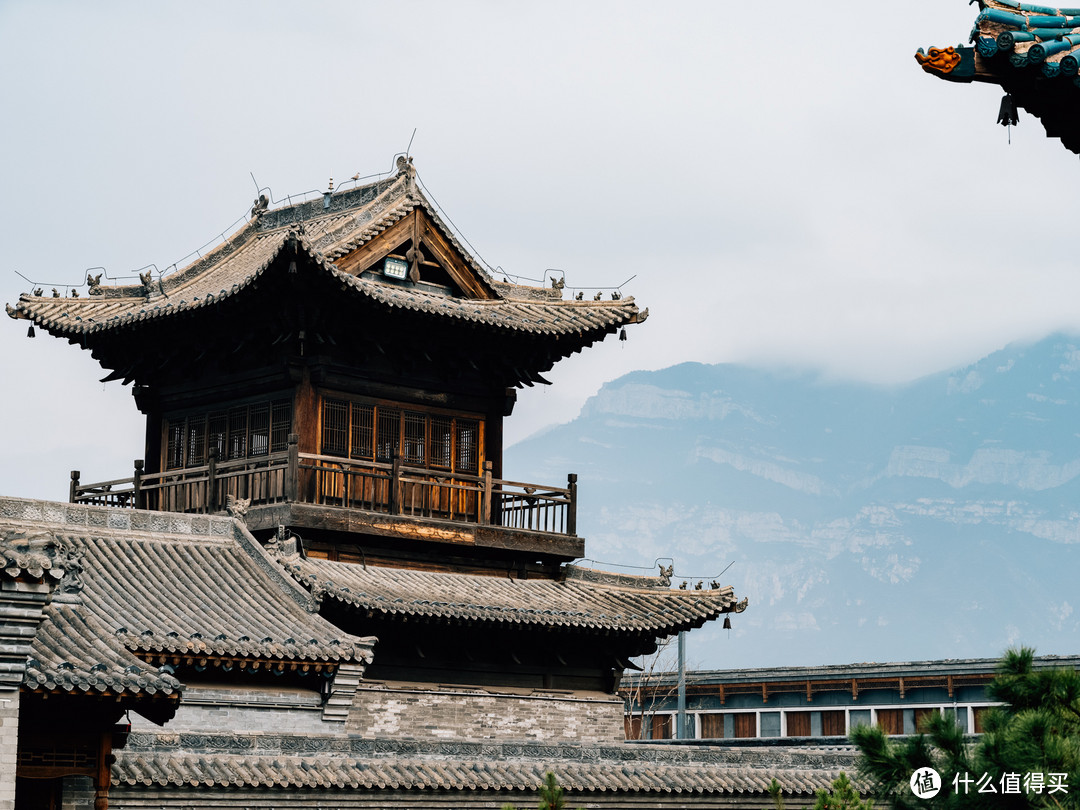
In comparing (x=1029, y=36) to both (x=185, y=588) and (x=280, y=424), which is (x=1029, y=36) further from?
(x=280, y=424)

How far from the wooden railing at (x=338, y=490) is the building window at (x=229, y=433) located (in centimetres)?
35

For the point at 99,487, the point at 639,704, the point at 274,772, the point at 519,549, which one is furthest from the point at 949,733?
the point at 639,704

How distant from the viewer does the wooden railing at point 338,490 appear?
2883cm

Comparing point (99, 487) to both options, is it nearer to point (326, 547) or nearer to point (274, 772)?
point (326, 547)

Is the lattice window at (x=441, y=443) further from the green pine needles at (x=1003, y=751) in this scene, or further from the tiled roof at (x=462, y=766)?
the green pine needles at (x=1003, y=751)

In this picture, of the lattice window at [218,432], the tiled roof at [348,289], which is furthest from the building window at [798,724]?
the lattice window at [218,432]

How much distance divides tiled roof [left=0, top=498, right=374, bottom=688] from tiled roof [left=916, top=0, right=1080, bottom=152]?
1419cm

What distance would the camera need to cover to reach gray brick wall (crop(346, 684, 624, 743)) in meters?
27.6

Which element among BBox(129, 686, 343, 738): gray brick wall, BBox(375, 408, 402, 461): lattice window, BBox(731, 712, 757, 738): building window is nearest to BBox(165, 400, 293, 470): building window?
BBox(375, 408, 402, 461): lattice window

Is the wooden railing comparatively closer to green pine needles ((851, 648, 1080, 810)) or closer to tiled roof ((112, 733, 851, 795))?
tiled roof ((112, 733, 851, 795))

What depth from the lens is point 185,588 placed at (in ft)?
84.9

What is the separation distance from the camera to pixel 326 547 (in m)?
28.7

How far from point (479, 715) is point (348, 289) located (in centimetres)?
741

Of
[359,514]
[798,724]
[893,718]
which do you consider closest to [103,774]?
[359,514]
